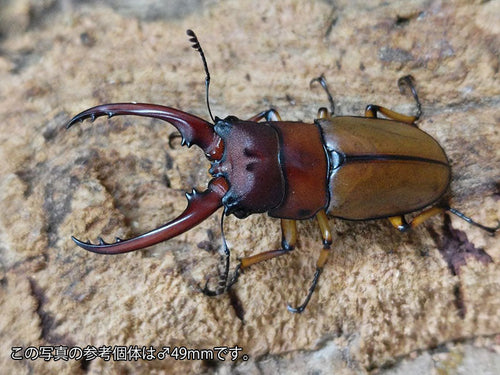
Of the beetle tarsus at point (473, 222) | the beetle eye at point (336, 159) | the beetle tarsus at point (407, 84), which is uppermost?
the beetle tarsus at point (407, 84)

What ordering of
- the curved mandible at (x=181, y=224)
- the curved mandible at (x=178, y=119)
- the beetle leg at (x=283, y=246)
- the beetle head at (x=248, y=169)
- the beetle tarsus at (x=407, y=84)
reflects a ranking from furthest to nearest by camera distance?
1. the beetle tarsus at (x=407, y=84)
2. the beetle leg at (x=283, y=246)
3. the beetle head at (x=248, y=169)
4. the curved mandible at (x=178, y=119)
5. the curved mandible at (x=181, y=224)

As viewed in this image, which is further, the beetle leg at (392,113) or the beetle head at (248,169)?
the beetle leg at (392,113)

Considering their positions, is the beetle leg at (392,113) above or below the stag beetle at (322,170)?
above

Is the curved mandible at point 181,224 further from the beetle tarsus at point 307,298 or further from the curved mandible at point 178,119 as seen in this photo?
the beetle tarsus at point 307,298

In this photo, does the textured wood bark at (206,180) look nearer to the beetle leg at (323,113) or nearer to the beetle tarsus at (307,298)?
the beetle tarsus at (307,298)

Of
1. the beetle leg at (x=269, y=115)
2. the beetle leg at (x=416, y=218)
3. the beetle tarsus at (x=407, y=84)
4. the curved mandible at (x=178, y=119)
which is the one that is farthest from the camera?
the beetle tarsus at (x=407, y=84)

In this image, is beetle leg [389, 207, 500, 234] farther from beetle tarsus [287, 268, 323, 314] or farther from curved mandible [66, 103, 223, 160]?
curved mandible [66, 103, 223, 160]

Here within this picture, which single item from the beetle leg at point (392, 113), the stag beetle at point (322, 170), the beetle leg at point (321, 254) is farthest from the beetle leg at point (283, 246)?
the beetle leg at point (392, 113)
